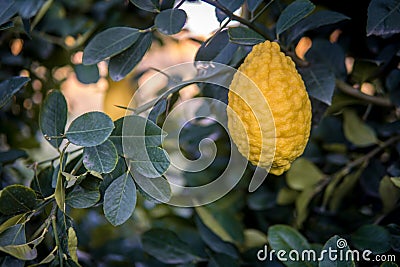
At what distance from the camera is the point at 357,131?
0.74 meters

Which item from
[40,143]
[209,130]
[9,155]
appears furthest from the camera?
[40,143]

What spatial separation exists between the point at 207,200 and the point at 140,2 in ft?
1.07

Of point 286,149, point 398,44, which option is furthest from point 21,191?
point 398,44

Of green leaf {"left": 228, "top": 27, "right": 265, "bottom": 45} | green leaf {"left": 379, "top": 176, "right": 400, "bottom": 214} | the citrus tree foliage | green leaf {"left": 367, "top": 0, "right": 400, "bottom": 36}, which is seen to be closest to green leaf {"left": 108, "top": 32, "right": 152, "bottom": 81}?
the citrus tree foliage

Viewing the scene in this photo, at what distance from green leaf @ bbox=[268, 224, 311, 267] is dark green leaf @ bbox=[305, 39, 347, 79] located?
0.72 ft

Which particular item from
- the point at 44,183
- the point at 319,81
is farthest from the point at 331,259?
the point at 44,183

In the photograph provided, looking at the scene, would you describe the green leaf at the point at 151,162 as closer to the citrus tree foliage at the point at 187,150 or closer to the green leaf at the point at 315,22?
the citrus tree foliage at the point at 187,150

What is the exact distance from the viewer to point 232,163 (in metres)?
0.73

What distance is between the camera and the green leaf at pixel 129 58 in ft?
1.75

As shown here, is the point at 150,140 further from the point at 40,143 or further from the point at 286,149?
the point at 40,143

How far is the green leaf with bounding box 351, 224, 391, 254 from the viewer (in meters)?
0.55

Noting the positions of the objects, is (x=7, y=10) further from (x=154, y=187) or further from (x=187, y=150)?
(x=187, y=150)

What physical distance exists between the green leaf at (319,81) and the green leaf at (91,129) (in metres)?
0.24

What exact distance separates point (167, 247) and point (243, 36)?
0.32 meters
